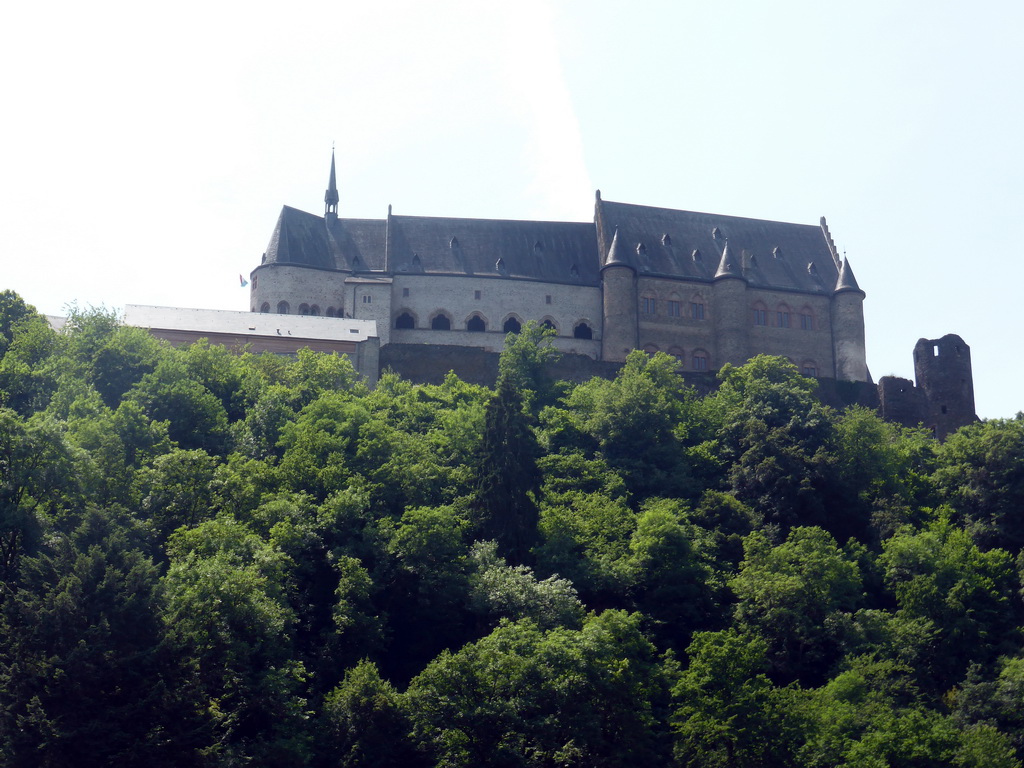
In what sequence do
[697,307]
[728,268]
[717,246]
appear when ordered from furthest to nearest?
[717,246], [728,268], [697,307]

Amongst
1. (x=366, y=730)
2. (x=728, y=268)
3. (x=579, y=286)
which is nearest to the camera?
(x=366, y=730)

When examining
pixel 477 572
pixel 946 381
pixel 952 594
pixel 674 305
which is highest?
pixel 674 305

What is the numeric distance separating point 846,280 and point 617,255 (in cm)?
1211

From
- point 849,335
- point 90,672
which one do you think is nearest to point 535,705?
point 90,672

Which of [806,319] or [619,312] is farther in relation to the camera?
[806,319]

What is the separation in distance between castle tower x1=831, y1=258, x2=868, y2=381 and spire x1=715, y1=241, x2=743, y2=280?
5.05m

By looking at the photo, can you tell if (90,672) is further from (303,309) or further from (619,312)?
(619,312)

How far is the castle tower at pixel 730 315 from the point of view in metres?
70.6

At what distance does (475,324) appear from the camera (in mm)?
70062

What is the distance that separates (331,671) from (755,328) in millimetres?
42112

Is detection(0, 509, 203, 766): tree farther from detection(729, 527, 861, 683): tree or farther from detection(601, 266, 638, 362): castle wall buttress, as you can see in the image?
detection(601, 266, 638, 362): castle wall buttress

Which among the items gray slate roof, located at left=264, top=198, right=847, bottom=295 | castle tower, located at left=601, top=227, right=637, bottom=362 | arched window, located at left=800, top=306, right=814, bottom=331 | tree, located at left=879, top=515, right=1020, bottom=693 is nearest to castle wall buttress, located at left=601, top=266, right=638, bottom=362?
castle tower, located at left=601, top=227, right=637, bottom=362

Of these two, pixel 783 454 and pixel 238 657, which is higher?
pixel 783 454

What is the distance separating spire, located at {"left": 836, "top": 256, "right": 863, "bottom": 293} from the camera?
74.4 metres
